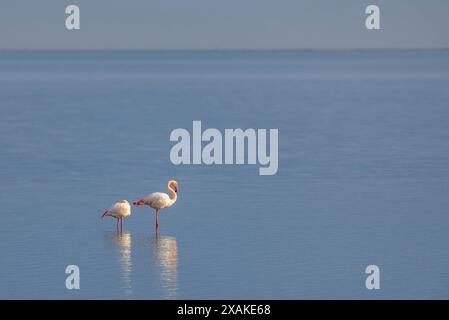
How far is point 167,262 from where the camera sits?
59.0ft

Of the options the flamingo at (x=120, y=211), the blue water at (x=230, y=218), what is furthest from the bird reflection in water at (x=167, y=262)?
the flamingo at (x=120, y=211)

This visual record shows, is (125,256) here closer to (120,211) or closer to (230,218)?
(120,211)

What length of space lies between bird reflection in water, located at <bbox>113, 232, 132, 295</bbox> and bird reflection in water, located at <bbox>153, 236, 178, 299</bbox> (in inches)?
17.8

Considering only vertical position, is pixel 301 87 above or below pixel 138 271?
above

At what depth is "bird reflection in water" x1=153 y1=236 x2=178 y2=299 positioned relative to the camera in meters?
16.4

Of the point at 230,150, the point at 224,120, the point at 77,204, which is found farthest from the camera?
the point at 224,120

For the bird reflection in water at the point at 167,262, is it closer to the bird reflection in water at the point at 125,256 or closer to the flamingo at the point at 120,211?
the bird reflection in water at the point at 125,256

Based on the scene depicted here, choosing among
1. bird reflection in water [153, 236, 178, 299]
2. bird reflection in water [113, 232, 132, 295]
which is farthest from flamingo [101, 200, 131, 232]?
bird reflection in water [153, 236, 178, 299]

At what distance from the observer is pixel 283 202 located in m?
23.6

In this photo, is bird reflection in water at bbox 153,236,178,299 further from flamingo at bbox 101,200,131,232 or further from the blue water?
flamingo at bbox 101,200,131,232

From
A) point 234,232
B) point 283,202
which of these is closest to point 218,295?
point 234,232

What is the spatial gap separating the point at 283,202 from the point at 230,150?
452 inches

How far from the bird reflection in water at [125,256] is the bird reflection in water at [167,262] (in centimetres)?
45

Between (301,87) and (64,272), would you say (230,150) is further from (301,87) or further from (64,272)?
(301,87)
